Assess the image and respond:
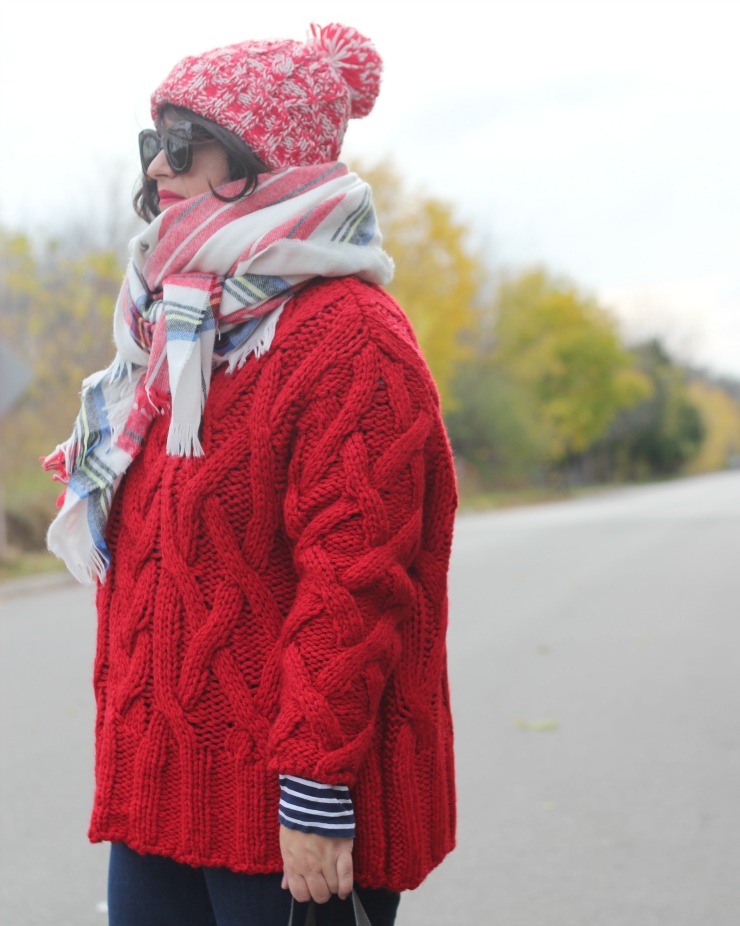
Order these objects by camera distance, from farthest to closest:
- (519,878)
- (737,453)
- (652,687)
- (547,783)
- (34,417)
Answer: (737,453), (34,417), (652,687), (547,783), (519,878)

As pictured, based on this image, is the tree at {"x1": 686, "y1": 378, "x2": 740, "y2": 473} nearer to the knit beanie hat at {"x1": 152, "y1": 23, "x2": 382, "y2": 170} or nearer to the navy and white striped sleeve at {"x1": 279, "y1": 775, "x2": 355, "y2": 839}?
the knit beanie hat at {"x1": 152, "y1": 23, "x2": 382, "y2": 170}

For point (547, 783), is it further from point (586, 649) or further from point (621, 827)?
point (586, 649)

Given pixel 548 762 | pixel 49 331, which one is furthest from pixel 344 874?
pixel 49 331

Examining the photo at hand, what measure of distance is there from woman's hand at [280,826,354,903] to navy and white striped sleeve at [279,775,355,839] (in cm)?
1

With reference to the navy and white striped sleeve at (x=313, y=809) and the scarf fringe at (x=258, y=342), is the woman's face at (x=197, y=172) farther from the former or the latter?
the navy and white striped sleeve at (x=313, y=809)

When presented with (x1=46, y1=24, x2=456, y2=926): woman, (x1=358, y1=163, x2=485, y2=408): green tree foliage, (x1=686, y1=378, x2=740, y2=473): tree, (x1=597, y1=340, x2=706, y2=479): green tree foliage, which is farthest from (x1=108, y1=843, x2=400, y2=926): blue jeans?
(x1=686, y1=378, x2=740, y2=473): tree

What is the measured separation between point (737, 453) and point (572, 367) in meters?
66.8

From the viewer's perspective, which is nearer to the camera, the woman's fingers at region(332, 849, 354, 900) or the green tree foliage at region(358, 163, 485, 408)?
the woman's fingers at region(332, 849, 354, 900)

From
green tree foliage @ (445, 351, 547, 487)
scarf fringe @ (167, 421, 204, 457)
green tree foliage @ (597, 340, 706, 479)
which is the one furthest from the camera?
green tree foliage @ (597, 340, 706, 479)

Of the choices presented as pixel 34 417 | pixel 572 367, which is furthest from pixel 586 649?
pixel 572 367

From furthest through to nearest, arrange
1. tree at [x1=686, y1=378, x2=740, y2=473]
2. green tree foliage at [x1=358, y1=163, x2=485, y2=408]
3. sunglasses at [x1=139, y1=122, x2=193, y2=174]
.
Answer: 1. tree at [x1=686, y1=378, x2=740, y2=473]
2. green tree foliage at [x1=358, y1=163, x2=485, y2=408]
3. sunglasses at [x1=139, y1=122, x2=193, y2=174]

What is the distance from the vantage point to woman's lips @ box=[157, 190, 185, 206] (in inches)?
73.0

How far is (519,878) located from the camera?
375 centimetres

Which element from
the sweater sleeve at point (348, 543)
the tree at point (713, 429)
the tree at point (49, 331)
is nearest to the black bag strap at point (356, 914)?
the sweater sleeve at point (348, 543)
